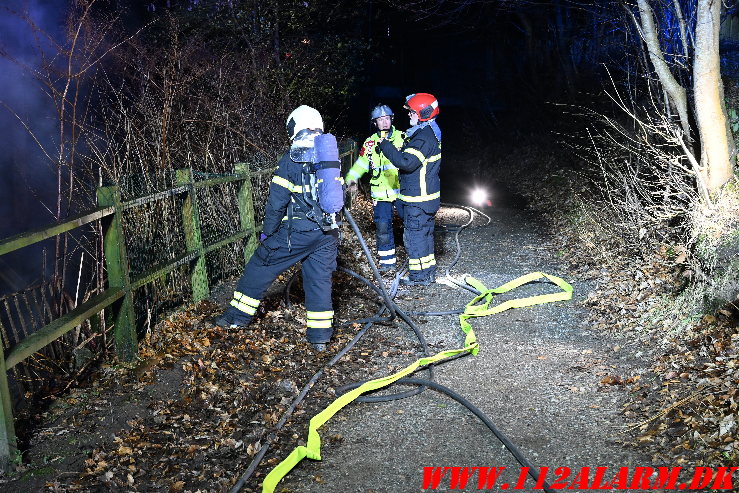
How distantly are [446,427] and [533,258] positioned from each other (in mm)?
5131

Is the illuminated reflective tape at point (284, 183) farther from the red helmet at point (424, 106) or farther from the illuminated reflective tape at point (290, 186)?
the red helmet at point (424, 106)

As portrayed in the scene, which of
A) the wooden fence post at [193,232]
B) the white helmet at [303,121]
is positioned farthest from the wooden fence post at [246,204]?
the white helmet at [303,121]

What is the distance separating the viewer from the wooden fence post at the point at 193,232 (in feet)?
21.1

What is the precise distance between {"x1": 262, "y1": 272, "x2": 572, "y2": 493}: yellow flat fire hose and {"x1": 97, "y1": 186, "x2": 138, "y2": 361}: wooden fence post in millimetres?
1800

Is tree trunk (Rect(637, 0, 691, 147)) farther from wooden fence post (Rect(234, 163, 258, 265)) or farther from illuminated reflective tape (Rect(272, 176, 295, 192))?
wooden fence post (Rect(234, 163, 258, 265))

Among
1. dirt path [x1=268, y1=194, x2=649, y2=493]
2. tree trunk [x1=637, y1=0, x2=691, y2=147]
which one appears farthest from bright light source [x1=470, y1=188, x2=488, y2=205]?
dirt path [x1=268, y1=194, x2=649, y2=493]

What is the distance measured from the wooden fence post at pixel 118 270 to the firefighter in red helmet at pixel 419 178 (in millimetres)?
3302

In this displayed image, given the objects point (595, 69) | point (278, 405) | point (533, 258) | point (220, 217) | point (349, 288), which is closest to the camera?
point (278, 405)

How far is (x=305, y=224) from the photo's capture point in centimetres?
567

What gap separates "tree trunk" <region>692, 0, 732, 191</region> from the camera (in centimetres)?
698

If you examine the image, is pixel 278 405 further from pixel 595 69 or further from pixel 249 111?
pixel 595 69

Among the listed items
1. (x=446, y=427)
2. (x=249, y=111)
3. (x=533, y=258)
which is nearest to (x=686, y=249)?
(x=533, y=258)

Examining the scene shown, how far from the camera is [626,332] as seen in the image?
Answer: 5816 mm

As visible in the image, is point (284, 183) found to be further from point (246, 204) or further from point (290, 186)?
point (246, 204)
